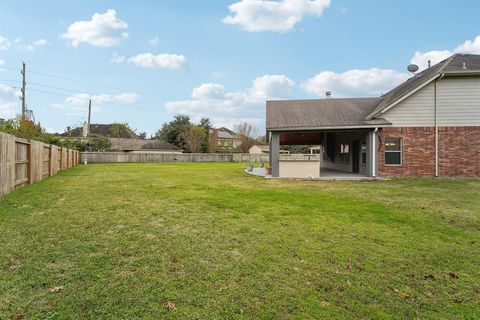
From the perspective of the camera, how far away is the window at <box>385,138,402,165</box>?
545 inches

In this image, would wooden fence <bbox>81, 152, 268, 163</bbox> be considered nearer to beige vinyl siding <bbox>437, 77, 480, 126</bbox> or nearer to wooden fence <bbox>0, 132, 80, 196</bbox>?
wooden fence <bbox>0, 132, 80, 196</bbox>

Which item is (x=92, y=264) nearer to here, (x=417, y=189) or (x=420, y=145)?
(x=417, y=189)

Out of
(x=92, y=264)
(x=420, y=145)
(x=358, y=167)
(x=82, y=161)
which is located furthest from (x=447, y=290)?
(x=82, y=161)

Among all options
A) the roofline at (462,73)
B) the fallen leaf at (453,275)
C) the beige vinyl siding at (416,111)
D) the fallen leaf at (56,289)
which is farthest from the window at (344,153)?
the fallen leaf at (56,289)

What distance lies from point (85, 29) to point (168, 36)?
5343mm

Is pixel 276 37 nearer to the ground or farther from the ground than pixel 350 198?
farther from the ground

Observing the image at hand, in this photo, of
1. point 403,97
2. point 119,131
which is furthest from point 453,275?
point 119,131

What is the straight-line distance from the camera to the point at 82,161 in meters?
31.9

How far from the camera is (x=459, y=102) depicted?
1330 centimetres

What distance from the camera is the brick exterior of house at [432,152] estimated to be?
13258 millimetres

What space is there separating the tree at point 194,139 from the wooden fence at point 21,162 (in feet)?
119

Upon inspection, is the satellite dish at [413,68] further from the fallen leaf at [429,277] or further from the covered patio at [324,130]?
the fallen leaf at [429,277]

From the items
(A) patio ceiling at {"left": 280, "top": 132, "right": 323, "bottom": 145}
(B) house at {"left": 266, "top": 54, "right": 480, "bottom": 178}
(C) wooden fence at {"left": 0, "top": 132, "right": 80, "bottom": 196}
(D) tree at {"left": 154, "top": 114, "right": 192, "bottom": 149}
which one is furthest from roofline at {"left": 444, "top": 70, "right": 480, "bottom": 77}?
(D) tree at {"left": 154, "top": 114, "right": 192, "bottom": 149}

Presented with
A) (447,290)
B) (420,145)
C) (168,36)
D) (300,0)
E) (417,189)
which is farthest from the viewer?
(168,36)
